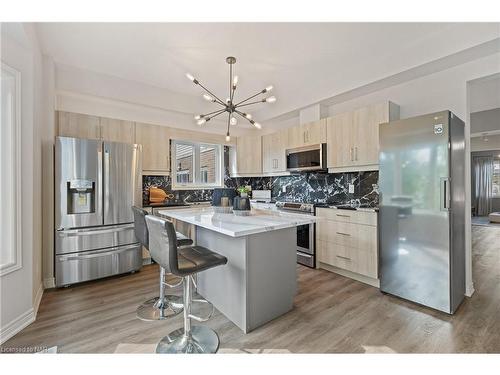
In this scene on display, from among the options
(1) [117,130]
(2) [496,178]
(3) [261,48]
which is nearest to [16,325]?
(1) [117,130]

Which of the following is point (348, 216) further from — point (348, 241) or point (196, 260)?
point (196, 260)

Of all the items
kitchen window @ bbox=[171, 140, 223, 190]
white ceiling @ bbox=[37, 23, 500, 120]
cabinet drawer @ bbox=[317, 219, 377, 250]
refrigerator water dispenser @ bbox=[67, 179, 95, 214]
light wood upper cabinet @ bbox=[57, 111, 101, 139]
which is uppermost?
white ceiling @ bbox=[37, 23, 500, 120]

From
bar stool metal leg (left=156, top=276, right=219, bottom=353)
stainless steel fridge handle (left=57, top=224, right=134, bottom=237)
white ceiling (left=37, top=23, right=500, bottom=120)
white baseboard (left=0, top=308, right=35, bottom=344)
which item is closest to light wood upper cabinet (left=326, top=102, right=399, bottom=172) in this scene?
white ceiling (left=37, top=23, right=500, bottom=120)

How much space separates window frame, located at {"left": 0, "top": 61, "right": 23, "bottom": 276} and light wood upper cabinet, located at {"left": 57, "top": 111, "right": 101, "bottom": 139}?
1.21m

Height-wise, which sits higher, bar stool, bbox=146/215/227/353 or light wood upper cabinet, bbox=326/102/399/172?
light wood upper cabinet, bbox=326/102/399/172

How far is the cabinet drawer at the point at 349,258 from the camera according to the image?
2814 millimetres

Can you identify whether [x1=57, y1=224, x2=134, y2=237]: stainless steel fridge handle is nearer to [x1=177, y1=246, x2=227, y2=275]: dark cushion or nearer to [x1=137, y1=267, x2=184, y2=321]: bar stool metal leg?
[x1=137, y1=267, x2=184, y2=321]: bar stool metal leg

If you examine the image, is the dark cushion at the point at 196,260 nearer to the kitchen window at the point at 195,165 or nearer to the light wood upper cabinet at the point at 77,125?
the light wood upper cabinet at the point at 77,125

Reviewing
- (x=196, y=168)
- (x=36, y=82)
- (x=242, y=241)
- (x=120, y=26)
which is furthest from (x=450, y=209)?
(x=36, y=82)

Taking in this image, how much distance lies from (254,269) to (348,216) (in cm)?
168

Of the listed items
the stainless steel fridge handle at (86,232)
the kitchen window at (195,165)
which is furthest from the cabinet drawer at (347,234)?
the stainless steel fridge handle at (86,232)

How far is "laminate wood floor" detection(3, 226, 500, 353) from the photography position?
1755 millimetres
